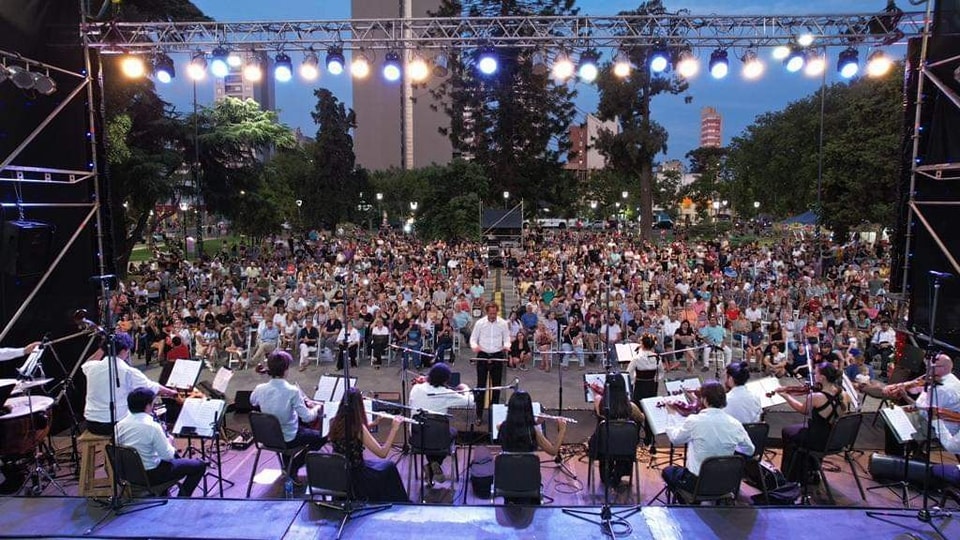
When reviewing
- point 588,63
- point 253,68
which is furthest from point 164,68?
point 588,63

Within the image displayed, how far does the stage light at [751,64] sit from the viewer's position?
9.64m

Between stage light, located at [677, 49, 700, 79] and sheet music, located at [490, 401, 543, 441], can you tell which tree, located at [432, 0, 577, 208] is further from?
sheet music, located at [490, 401, 543, 441]

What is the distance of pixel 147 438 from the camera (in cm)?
508

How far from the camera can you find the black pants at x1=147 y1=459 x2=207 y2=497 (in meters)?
5.18

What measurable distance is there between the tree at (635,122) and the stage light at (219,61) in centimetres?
2847

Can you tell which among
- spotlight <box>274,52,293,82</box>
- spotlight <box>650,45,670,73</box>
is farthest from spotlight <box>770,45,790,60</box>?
spotlight <box>274,52,293,82</box>

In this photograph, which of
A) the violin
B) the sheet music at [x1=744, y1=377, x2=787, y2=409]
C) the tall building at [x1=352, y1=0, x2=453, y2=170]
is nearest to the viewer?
the violin

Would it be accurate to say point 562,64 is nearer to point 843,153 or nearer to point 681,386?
point 681,386

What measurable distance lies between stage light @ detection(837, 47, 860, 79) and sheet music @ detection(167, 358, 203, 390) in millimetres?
10250

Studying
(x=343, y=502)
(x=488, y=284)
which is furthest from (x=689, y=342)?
(x=488, y=284)

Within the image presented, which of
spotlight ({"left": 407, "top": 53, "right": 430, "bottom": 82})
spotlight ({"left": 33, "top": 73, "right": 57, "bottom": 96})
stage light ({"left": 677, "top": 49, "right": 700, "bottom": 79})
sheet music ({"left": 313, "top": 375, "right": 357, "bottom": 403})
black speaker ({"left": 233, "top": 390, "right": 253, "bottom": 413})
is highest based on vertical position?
spotlight ({"left": 407, "top": 53, "right": 430, "bottom": 82})

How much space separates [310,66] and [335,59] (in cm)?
58

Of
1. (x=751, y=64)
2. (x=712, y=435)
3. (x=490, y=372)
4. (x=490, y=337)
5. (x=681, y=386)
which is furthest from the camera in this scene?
(x=751, y=64)

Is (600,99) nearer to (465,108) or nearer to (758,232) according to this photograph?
(465,108)
